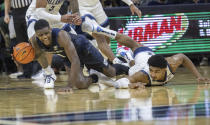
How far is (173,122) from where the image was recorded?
404 cm

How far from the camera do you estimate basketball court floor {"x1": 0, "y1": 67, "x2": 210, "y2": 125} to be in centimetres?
427

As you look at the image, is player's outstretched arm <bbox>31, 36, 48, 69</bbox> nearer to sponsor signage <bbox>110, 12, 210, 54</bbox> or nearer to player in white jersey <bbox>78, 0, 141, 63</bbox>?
player in white jersey <bbox>78, 0, 141, 63</bbox>

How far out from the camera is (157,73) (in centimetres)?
689

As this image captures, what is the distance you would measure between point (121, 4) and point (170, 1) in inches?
47.5

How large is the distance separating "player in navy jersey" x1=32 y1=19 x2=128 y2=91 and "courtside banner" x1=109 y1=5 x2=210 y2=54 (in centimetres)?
272

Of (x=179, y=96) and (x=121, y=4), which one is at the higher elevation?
(x=121, y=4)

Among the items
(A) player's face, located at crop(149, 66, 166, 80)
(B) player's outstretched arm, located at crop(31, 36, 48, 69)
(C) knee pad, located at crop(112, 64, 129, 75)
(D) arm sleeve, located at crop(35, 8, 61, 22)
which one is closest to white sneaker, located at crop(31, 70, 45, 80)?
(B) player's outstretched arm, located at crop(31, 36, 48, 69)

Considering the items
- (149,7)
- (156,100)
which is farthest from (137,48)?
(149,7)

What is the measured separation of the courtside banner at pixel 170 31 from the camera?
35.0 feet

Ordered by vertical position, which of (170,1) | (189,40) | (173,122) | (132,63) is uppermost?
(170,1)

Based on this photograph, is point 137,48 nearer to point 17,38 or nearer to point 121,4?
point 17,38

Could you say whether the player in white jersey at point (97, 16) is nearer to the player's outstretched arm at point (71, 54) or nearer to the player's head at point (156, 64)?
the player's outstretched arm at point (71, 54)

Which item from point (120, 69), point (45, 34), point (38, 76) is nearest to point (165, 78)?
point (120, 69)

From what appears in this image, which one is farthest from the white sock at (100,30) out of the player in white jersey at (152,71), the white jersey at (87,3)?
the white jersey at (87,3)
